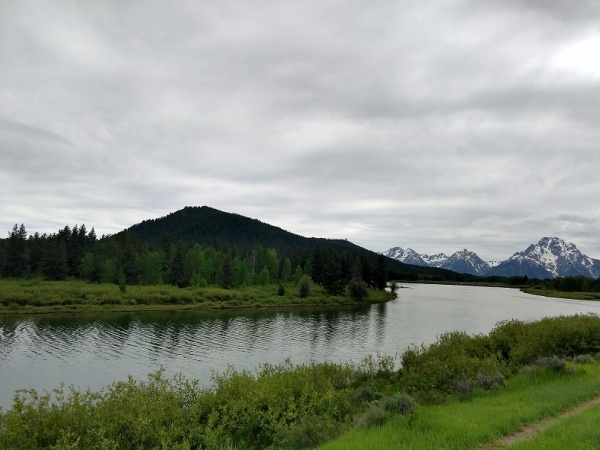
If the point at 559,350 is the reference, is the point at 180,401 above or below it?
below

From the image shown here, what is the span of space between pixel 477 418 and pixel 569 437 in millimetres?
2817

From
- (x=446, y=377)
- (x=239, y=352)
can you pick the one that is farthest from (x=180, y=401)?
(x=239, y=352)

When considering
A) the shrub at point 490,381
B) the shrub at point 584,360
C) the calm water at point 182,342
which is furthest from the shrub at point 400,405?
the calm water at point 182,342

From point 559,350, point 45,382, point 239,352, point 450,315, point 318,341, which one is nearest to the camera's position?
point 559,350

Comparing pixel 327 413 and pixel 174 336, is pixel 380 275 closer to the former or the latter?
pixel 174 336

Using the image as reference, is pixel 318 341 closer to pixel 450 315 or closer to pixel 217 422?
pixel 217 422

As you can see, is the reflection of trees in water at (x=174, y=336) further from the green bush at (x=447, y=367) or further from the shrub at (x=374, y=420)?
the shrub at (x=374, y=420)

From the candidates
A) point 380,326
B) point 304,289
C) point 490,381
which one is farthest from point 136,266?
point 490,381

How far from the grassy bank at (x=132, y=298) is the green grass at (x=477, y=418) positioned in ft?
261

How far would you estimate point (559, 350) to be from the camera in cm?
2420

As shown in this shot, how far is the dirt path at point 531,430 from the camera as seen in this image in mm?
10508

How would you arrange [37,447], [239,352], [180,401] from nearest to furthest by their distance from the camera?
[37,447]
[180,401]
[239,352]

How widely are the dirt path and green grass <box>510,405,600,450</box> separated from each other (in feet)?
1.09

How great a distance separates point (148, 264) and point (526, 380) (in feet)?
393
